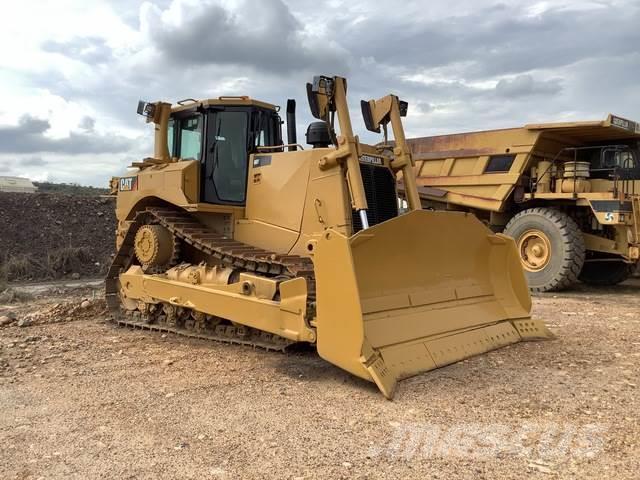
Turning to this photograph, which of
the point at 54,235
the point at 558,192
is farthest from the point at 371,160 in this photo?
the point at 54,235

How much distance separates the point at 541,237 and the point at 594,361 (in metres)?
5.80

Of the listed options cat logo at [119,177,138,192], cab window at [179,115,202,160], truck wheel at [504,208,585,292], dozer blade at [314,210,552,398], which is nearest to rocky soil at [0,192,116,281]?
cat logo at [119,177,138,192]

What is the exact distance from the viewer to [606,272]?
460 inches

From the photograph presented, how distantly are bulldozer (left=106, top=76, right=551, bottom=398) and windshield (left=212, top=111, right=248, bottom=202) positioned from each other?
17 millimetres

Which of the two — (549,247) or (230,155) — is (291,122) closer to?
(230,155)

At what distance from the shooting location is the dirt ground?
10.5 ft

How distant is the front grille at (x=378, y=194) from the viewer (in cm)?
596

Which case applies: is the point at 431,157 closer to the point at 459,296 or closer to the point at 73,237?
the point at 459,296

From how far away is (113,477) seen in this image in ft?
10.1

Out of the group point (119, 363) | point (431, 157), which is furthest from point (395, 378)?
point (431, 157)

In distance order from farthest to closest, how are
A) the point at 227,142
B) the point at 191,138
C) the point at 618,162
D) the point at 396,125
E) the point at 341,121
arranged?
the point at 618,162
the point at 191,138
the point at 227,142
the point at 396,125
the point at 341,121

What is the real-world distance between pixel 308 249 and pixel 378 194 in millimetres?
993

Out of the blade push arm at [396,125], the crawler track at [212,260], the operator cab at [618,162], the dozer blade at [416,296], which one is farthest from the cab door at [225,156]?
the operator cab at [618,162]

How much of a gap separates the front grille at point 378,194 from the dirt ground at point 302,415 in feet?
4.98
